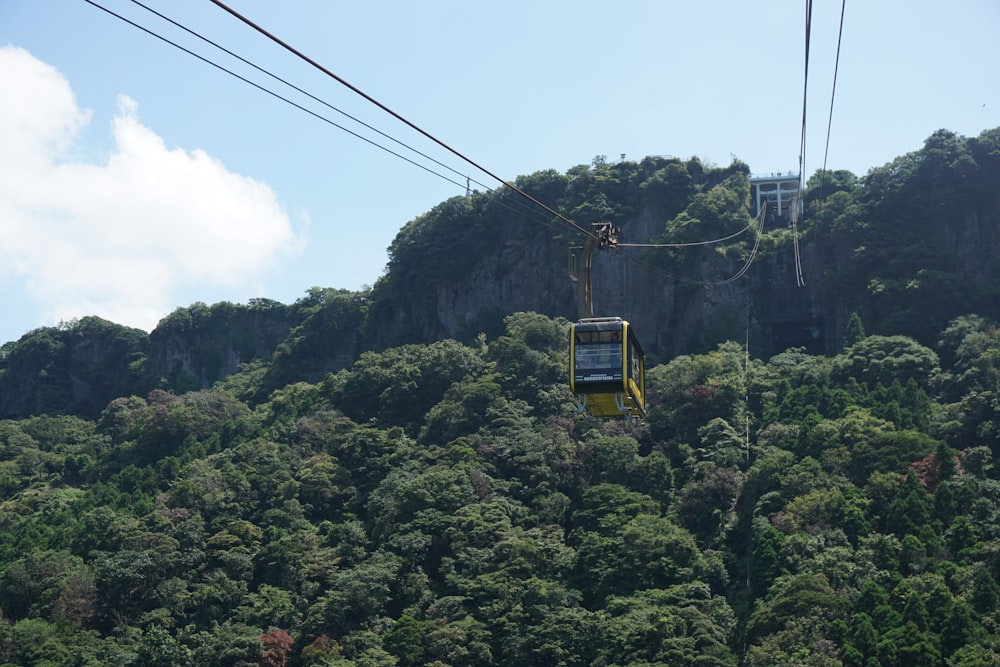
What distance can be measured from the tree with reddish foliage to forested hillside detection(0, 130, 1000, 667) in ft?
0.34

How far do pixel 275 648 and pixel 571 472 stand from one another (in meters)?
14.2

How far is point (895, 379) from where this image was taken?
5597 cm

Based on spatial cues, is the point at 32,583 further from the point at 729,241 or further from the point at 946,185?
the point at 946,185

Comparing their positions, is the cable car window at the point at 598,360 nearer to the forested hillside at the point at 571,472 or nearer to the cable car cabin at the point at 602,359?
the cable car cabin at the point at 602,359

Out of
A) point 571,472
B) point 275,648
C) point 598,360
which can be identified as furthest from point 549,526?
point 598,360

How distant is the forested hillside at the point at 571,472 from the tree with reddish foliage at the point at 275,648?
10 centimetres

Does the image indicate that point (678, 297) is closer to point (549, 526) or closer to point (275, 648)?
point (549, 526)

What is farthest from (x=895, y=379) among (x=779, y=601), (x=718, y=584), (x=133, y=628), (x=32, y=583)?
(x=32, y=583)

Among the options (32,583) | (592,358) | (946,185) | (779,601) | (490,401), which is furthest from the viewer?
(946,185)

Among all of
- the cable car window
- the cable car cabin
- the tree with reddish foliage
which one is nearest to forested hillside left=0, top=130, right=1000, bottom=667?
the tree with reddish foliage

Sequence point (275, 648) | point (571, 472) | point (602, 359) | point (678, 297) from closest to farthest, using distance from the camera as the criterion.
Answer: point (602, 359)
point (275, 648)
point (571, 472)
point (678, 297)

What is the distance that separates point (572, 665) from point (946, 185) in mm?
34187

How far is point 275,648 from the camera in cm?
4631

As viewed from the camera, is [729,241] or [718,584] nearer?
[718,584]
